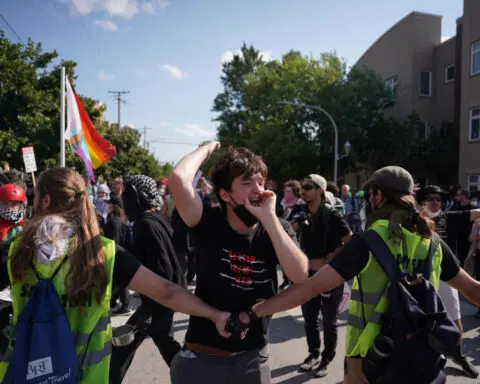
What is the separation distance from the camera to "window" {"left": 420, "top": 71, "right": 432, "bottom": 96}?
2392cm

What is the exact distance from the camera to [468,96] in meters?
18.8

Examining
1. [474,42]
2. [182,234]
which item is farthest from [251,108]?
[182,234]

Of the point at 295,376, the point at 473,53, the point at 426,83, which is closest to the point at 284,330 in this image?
the point at 295,376

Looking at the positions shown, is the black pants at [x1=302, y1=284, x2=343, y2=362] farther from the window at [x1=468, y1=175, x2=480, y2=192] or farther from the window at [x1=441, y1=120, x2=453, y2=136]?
the window at [x1=441, y1=120, x2=453, y2=136]

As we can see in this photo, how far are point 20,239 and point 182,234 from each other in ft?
4.66

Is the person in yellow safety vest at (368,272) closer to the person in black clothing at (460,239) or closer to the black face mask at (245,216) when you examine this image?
the black face mask at (245,216)

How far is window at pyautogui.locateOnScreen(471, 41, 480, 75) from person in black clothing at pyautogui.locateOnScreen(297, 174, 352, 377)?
17661 mm

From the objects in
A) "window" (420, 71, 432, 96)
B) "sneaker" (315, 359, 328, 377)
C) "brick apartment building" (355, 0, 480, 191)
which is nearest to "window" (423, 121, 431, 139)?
"brick apartment building" (355, 0, 480, 191)

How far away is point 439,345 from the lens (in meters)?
1.97

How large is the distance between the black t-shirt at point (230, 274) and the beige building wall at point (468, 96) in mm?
19000

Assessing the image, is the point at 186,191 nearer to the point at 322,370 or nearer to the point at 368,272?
the point at 368,272

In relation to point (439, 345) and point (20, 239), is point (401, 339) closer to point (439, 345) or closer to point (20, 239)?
point (439, 345)

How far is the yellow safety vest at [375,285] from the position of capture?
85.4 inches

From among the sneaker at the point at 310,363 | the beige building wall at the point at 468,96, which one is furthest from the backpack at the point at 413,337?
the beige building wall at the point at 468,96
